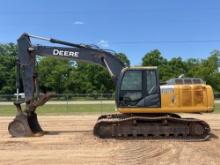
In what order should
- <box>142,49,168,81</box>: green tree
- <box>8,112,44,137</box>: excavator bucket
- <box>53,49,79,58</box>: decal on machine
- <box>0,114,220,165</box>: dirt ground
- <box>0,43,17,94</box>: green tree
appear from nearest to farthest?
<box>0,114,220,165</box>: dirt ground
<box>8,112,44,137</box>: excavator bucket
<box>53,49,79,58</box>: decal on machine
<box>0,43,17,94</box>: green tree
<box>142,49,168,81</box>: green tree

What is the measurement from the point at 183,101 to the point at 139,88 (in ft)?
5.12

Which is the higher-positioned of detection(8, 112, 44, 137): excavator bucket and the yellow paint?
the yellow paint

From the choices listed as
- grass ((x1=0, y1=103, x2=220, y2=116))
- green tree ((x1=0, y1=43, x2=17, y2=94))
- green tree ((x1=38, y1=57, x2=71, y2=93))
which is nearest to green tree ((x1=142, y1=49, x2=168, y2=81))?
green tree ((x1=38, y1=57, x2=71, y2=93))

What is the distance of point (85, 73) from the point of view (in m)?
69.3

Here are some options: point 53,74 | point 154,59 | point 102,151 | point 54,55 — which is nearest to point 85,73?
point 53,74

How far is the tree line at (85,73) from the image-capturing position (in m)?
66.0

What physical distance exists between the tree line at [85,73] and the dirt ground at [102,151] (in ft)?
158

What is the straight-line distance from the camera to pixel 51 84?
65.9 meters

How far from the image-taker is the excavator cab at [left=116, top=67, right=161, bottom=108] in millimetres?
14711

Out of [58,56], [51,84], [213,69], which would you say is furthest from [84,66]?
[58,56]

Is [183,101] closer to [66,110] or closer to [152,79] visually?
[152,79]

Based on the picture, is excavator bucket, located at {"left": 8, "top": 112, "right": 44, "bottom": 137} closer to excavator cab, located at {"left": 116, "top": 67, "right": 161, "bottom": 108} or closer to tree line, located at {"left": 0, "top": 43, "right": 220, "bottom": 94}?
excavator cab, located at {"left": 116, "top": 67, "right": 161, "bottom": 108}

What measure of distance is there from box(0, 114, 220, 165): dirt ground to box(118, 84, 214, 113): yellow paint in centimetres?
116

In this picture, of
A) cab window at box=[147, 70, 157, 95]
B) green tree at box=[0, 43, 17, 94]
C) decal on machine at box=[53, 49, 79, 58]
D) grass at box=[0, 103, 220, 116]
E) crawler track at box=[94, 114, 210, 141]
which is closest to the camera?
crawler track at box=[94, 114, 210, 141]
